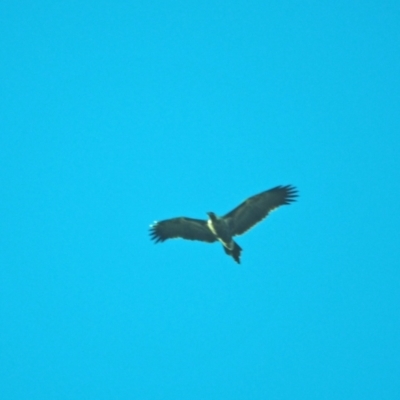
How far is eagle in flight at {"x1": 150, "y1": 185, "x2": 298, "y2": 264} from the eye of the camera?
1717 cm

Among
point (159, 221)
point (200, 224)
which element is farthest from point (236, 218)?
point (159, 221)

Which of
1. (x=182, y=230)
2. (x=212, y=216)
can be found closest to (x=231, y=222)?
(x=212, y=216)

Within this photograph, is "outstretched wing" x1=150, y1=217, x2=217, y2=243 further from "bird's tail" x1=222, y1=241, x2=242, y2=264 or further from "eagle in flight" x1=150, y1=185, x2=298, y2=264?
"bird's tail" x1=222, y1=241, x2=242, y2=264

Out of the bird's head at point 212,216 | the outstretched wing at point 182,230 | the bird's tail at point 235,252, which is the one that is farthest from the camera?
the outstretched wing at point 182,230

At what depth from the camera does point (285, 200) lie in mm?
17734

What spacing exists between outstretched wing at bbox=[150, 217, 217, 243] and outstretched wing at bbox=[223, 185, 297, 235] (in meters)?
0.84

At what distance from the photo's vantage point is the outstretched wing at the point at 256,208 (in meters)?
17.4

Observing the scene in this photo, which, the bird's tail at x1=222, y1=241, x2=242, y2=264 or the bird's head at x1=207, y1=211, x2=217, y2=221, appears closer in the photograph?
the bird's tail at x1=222, y1=241, x2=242, y2=264

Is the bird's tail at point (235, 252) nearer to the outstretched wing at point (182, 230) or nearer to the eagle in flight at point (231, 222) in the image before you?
the eagle in flight at point (231, 222)

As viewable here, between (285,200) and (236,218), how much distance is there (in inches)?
58.5

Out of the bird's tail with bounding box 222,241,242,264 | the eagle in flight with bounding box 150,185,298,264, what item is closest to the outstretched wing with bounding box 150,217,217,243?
the eagle in flight with bounding box 150,185,298,264

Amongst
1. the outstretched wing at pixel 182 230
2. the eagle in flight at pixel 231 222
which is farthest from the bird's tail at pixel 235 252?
the outstretched wing at pixel 182 230

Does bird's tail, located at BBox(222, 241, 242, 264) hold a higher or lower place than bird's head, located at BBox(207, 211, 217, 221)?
lower

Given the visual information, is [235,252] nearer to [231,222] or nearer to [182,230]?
[231,222]
